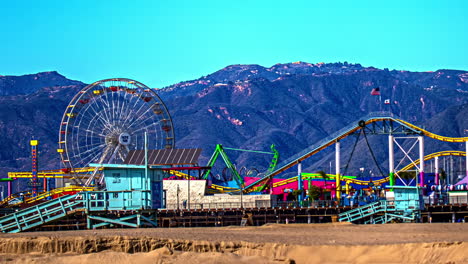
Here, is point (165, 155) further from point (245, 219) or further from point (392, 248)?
point (392, 248)

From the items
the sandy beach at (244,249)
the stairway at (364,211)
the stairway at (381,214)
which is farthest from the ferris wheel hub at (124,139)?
the sandy beach at (244,249)

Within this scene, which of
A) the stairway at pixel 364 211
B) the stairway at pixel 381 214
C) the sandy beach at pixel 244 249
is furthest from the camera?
the stairway at pixel 364 211

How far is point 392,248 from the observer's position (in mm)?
34750

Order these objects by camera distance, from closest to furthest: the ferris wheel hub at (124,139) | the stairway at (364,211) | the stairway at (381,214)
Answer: the stairway at (381,214), the stairway at (364,211), the ferris wheel hub at (124,139)

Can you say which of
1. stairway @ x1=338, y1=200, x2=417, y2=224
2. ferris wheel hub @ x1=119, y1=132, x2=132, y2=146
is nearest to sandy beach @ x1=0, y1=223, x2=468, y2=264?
stairway @ x1=338, y1=200, x2=417, y2=224

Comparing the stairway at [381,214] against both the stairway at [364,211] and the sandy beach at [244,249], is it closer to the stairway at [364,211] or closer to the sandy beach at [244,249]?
the stairway at [364,211]

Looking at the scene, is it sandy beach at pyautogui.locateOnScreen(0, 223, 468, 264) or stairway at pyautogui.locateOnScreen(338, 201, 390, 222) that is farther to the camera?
stairway at pyautogui.locateOnScreen(338, 201, 390, 222)

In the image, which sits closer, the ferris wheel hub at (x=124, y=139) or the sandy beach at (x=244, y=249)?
the sandy beach at (x=244, y=249)

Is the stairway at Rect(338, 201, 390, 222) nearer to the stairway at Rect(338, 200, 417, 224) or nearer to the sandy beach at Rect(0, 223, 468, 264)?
the stairway at Rect(338, 200, 417, 224)

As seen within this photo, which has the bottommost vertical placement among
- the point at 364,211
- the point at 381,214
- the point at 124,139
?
the point at 381,214

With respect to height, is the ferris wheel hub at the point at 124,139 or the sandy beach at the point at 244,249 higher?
the ferris wheel hub at the point at 124,139

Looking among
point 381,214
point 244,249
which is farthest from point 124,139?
point 244,249

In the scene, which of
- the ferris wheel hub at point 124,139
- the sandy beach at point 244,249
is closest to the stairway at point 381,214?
the sandy beach at point 244,249

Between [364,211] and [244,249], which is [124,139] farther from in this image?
[244,249]
